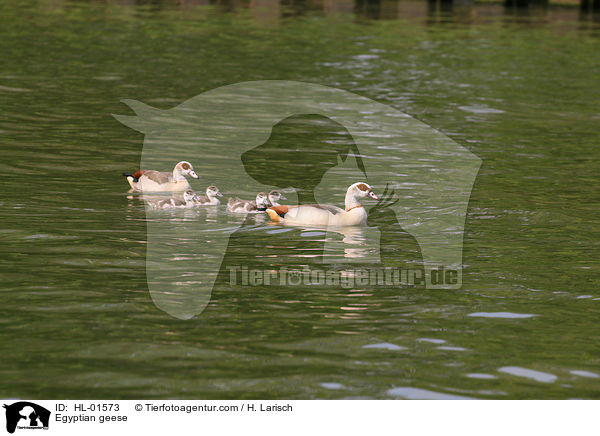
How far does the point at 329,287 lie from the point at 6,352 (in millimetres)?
3733

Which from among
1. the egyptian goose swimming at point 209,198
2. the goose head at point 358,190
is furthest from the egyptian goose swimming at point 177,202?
Result: the goose head at point 358,190

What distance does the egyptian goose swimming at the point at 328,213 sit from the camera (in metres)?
14.4

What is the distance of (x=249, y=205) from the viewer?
1495 cm

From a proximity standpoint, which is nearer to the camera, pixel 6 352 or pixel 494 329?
pixel 6 352

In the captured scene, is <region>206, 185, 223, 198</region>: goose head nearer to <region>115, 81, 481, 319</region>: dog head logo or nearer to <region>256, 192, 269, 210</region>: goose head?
<region>256, 192, 269, 210</region>: goose head

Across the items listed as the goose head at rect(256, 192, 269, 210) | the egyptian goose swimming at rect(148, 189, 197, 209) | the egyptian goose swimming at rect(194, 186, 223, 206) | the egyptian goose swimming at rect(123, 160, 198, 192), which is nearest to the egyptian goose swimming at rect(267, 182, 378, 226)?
the goose head at rect(256, 192, 269, 210)

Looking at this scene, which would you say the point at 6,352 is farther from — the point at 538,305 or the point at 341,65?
the point at 341,65

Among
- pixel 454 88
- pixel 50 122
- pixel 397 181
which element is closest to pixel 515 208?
pixel 397 181

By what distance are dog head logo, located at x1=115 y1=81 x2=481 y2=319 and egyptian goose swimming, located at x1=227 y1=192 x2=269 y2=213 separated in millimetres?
489

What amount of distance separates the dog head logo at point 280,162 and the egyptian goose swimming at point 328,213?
2.02 feet

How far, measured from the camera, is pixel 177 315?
10.3 m

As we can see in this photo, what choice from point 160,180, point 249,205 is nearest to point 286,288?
point 249,205
